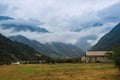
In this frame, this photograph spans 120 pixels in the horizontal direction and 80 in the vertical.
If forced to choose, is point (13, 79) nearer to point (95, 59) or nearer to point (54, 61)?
point (54, 61)

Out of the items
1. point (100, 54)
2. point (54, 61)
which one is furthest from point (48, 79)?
point (100, 54)

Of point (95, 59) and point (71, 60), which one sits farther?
point (95, 59)

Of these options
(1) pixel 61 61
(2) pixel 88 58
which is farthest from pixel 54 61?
(2) pixel 88 58

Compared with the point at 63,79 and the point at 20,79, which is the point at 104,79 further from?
the point at 20,79

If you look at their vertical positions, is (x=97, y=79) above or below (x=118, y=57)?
below

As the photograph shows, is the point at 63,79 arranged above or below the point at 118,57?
below

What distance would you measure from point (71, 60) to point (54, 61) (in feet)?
34.3

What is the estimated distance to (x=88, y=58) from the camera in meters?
200

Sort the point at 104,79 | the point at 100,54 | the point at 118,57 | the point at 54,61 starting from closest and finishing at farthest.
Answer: the point at 104,79, the point at 118,57, the point at 54,61, the point at 100,54

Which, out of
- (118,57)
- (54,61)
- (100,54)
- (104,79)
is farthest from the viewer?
(100,54)

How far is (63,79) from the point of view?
220 ft

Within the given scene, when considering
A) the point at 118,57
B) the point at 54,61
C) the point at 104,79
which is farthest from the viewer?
the point at 54,61

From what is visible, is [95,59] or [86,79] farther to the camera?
[95,59]

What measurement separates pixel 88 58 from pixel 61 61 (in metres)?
26.2
